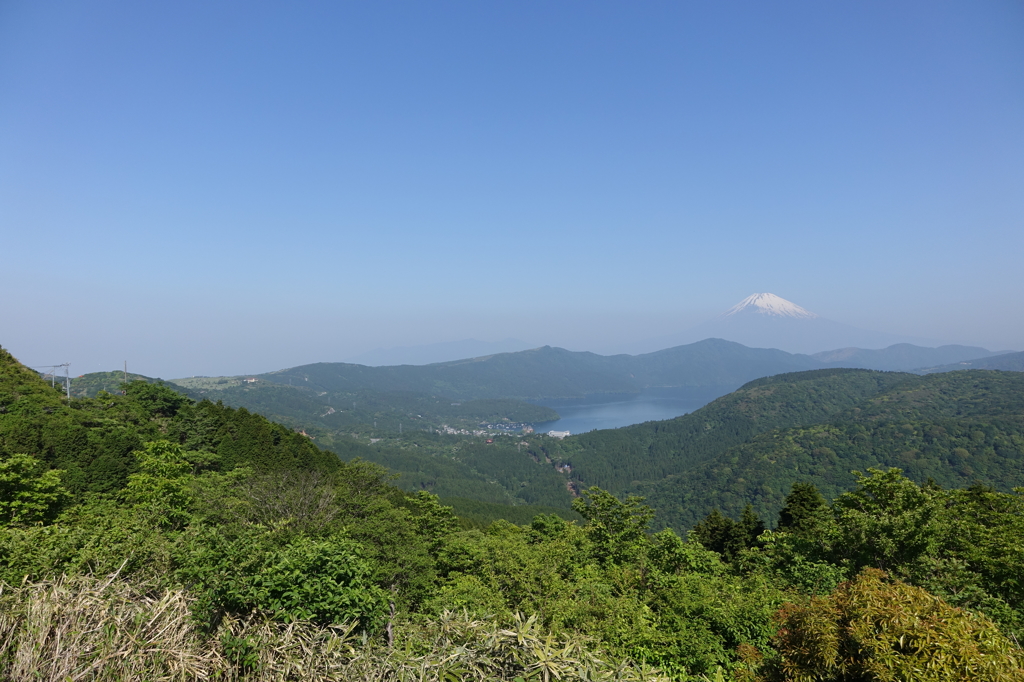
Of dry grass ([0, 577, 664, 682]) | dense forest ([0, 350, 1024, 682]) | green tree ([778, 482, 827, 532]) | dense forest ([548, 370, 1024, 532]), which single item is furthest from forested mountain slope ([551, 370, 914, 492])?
dry grass ([0, 577, 664, 682])

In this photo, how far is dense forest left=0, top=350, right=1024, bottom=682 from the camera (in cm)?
488

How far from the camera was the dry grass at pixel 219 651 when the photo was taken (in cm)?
441

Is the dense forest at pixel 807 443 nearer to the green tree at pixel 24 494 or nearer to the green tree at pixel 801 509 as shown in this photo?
the green tree at pixel 801 509

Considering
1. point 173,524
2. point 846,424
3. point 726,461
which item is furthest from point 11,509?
point 846,424

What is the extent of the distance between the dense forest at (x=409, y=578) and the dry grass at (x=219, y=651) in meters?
0.03

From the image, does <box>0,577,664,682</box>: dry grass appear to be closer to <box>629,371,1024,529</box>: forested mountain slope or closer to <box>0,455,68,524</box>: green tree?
<box>0,455,68,524</box>: green tree

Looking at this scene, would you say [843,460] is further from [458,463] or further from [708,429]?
[458,463]

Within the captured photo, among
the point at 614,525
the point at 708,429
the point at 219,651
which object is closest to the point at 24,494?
the point at 219,651

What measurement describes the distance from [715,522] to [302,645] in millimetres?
33464

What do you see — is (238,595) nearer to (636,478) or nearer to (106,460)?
(106,460)

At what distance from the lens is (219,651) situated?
5.25 meters

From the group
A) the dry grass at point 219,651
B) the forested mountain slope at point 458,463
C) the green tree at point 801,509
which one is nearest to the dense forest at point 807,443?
the forested mountain slope at point 458,463

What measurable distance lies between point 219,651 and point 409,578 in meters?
10.7

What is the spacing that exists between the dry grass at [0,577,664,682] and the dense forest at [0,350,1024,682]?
26mm
